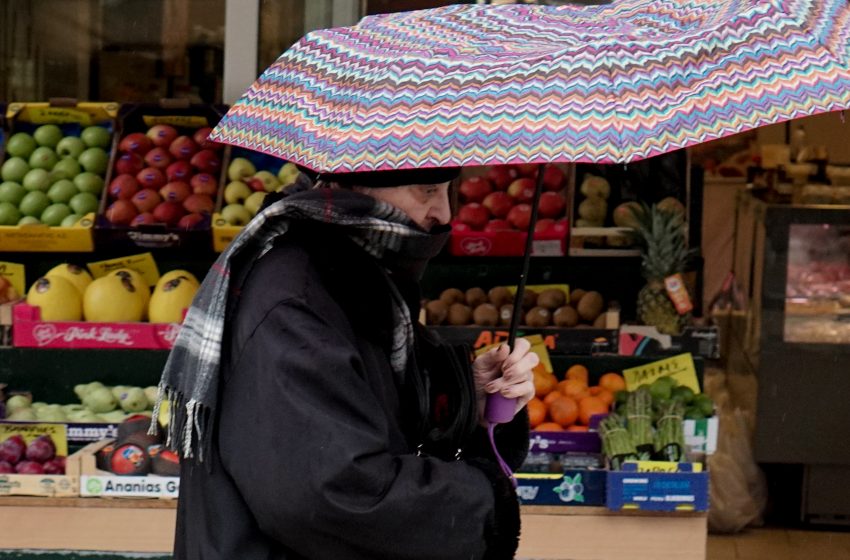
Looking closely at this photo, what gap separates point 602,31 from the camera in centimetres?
218

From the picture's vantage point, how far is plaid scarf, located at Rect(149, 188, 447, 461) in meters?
2.08

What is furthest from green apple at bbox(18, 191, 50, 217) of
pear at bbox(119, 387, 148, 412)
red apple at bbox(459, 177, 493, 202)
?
red apple at bbox(459, 177, 493, 202)

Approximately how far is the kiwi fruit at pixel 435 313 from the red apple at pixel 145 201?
1.20 m

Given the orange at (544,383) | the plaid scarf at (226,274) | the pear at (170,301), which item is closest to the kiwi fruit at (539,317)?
the orange at (544,383)

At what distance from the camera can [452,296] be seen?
204 inches

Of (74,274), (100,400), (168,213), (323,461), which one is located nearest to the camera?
(323,461)

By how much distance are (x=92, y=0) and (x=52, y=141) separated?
1378 millimetres

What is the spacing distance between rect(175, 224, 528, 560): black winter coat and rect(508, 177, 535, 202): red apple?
320 cm

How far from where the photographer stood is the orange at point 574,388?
15.4 ft

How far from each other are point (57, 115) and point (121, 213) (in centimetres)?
74

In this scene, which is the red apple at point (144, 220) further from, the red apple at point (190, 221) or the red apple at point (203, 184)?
the red apple at point (203, 184)

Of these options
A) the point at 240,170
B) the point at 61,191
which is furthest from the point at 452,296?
the point at 61,191

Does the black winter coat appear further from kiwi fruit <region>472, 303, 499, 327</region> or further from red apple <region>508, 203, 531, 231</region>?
red apple <region>508, 203, 531, 231</region>

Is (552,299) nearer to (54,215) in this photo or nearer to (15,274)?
(54,215)
